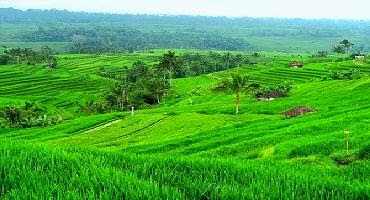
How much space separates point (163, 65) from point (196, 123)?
5890 centimetres

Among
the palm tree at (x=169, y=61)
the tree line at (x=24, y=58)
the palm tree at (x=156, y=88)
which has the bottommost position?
the tree line at (x=24, y=58)

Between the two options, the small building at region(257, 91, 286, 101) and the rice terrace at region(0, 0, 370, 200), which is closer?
the rice terrace at region(0, 0, 370, 200)

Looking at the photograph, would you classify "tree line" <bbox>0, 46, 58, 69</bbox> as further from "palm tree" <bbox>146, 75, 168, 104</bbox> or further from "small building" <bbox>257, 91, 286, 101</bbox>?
"small building" <bbox>257, 91, 286, 101</bbox>

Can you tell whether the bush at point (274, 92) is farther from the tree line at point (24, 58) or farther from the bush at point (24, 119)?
the tree line at point (24, 58)

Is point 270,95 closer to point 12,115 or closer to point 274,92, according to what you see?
point 274,92

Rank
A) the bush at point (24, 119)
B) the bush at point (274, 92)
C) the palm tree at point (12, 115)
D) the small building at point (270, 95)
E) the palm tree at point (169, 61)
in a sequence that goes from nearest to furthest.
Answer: the bush at point (24, 119) → the palm tree at point (12, 115) → the small building at point (270, 95) → the bush at point (274, 92) → the palm tree at point (169, 61)

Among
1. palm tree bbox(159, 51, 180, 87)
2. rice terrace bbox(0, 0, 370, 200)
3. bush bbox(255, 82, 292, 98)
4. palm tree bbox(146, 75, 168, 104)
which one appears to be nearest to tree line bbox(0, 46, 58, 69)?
rice terrace bbox(0, 0, 370, 200)

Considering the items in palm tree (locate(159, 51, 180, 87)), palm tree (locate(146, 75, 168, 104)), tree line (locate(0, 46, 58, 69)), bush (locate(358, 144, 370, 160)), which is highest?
bush (locate(358, 144, 370, 160))

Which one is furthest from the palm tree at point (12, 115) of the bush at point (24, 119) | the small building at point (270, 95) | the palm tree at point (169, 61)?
the palm tree at point (169, 61)

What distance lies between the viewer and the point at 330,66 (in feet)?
371

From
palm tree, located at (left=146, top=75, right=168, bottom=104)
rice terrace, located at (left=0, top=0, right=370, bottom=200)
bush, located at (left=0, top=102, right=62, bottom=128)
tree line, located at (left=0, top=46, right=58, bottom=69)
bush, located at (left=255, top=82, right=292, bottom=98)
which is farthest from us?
tree line, located at (left=0, top=46, right=58, bottom=69)

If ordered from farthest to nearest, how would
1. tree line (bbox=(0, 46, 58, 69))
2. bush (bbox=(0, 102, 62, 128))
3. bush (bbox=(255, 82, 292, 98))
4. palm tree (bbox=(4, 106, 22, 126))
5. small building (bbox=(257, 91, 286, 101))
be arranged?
tree line (bbox=(0, 46, 58, 69))
bush (bbox=(255, 82, 292, 98))
small building (bbox=(257, 91, 286, 101))
palm tree (bbox=(4, 106, 22, 126))
bush (bbox=(0, 102, 62, 128))

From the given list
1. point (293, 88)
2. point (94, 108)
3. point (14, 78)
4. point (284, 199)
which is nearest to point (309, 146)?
point (284, 199)

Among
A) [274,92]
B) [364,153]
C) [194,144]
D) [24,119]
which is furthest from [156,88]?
[364,153]
